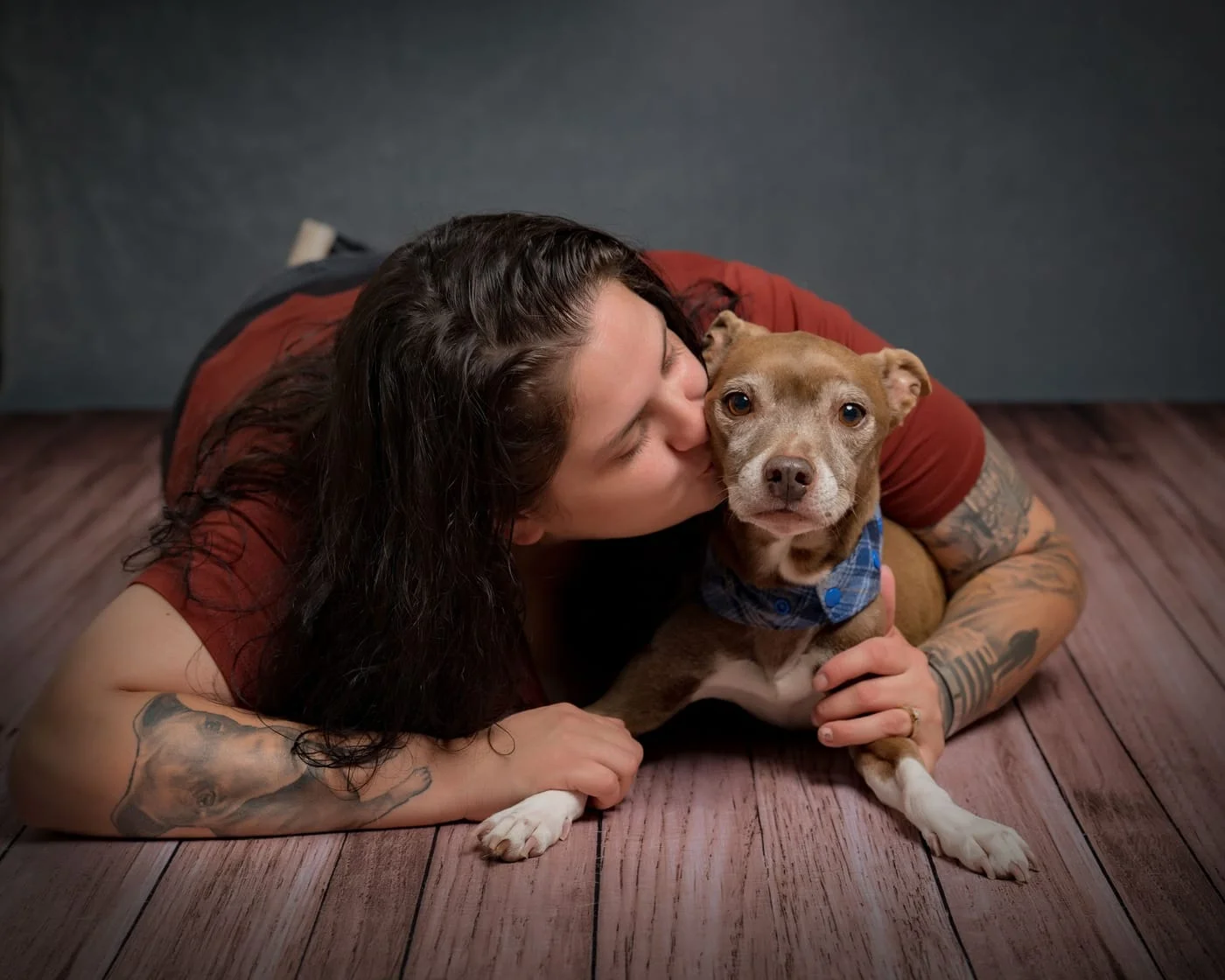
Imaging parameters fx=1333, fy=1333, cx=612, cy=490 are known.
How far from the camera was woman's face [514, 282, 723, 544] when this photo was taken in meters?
1.77

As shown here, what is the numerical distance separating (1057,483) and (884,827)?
1700 millimetres

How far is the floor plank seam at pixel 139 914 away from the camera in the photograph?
166cm

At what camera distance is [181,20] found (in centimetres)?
376

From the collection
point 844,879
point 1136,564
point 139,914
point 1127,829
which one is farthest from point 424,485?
point 1136,564

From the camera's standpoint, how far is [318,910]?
1757 millimetres

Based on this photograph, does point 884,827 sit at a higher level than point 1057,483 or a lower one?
higher

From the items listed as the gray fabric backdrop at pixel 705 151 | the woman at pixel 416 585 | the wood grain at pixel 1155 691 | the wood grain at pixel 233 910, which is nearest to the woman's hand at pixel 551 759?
the woman at pixel 416 585

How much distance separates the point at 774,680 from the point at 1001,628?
0.41 metres

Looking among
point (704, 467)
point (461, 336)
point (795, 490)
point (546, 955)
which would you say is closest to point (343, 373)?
point (461, 336)

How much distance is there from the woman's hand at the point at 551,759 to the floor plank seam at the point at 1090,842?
2.08 feet

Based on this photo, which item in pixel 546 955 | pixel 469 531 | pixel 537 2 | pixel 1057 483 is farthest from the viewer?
pixel 537 2

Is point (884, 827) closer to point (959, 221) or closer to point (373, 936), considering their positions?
point (373, 936)

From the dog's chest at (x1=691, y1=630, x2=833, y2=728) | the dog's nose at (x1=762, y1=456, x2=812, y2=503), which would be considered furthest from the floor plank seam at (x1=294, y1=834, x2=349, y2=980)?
the dog's nose at (x1=762, y1=456, x2=812, y2=503)

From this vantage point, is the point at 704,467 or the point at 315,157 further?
the point at 315,157
